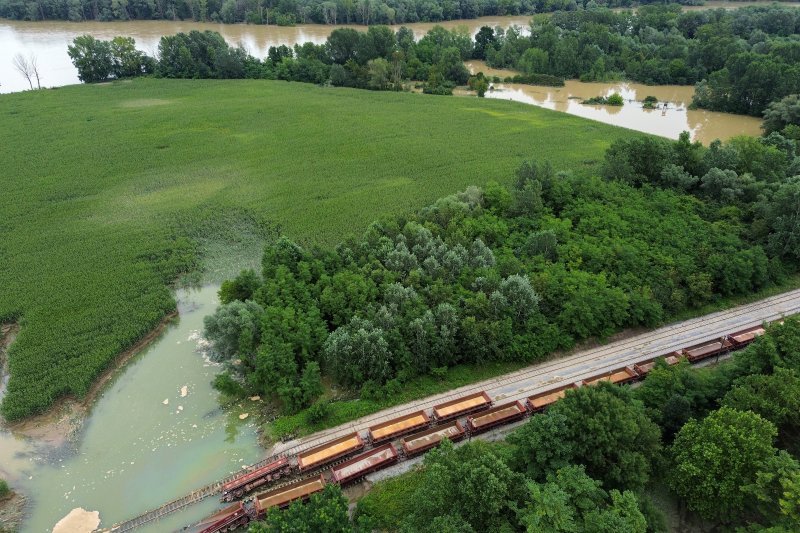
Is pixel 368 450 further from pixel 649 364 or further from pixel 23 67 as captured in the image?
pixel 23 67

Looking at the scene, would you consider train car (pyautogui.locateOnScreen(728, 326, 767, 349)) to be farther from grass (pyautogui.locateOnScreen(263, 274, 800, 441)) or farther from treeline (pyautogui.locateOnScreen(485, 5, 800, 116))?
treeline (pyautogui.locateOnScreen(485, 5, 800, 116))

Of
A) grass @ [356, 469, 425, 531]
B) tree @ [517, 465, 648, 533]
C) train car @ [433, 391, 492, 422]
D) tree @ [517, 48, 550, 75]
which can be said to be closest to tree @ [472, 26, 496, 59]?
tree @ [517, 48, 550, 75]

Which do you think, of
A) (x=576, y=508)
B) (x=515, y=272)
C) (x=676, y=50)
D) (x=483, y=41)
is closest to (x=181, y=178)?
(x=515, y=272)

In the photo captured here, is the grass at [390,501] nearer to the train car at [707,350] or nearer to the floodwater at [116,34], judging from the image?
the train car at [707,350]

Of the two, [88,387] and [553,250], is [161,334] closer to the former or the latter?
[88,387]

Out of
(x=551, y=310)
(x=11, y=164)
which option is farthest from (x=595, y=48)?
(x=11, y=164)

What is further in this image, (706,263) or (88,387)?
(706,263)
